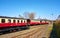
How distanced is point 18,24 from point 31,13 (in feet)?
324

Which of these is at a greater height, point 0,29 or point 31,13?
point 31,13

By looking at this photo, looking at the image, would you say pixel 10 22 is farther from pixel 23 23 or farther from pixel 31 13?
pixel 31 13

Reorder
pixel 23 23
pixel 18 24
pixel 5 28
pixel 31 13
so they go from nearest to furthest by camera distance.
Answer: pixel 5 28 → pixel 18 24 → pixel 23 23 → pixel 31 13

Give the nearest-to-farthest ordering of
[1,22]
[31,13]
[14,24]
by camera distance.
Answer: [1,22], [14,24], [31,13]

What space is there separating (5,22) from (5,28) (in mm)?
1219

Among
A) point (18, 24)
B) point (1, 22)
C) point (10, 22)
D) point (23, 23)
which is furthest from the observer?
point (23, 23)

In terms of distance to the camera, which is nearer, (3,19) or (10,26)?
(3,19)

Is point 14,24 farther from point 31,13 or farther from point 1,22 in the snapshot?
point 31,13

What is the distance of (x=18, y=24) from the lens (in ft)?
102

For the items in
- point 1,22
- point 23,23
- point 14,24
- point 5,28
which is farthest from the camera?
point 23,23

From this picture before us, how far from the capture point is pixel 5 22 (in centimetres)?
2420

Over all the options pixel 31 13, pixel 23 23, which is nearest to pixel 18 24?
pixel 23 23

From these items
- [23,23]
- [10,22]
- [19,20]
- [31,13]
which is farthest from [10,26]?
[31,13]

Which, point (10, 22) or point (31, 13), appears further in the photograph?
point (31, 13)
